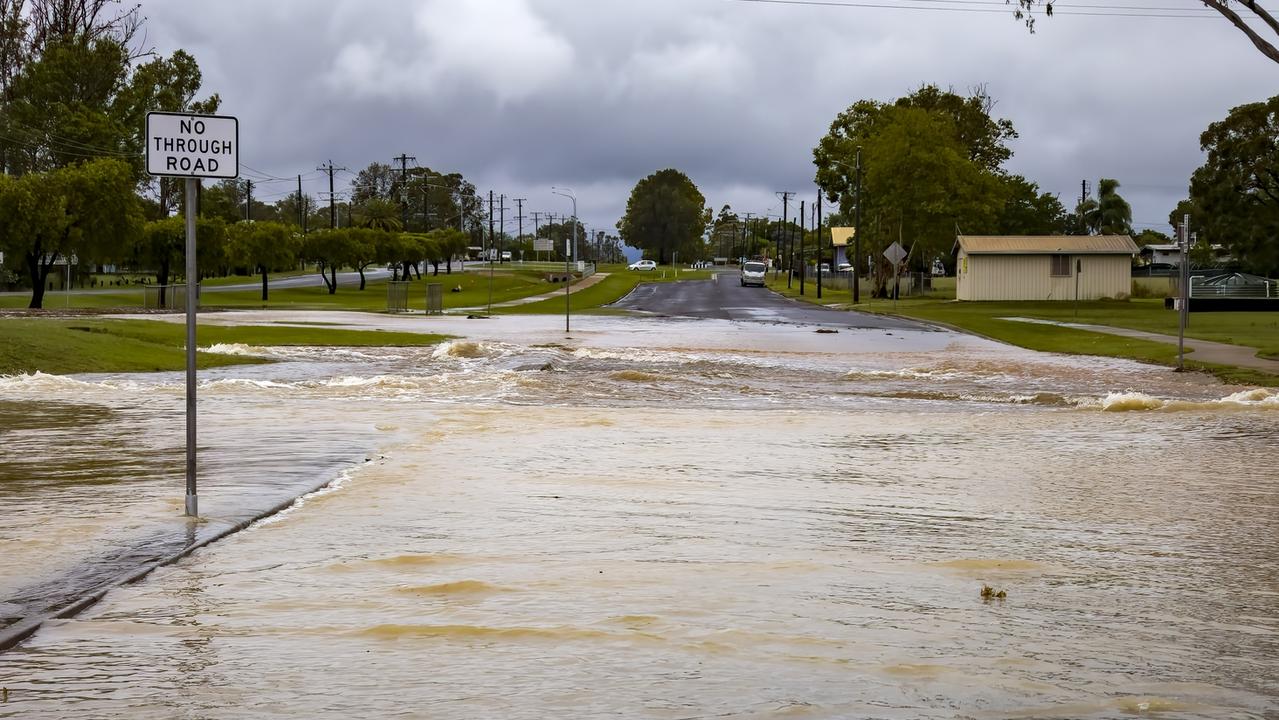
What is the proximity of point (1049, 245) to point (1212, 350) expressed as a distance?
47158mm

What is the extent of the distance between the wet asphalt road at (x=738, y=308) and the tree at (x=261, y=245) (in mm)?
19546

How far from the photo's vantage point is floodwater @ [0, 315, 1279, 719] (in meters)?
6.38

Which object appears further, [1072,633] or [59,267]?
[59,267]

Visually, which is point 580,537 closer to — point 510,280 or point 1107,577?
point 1107,577

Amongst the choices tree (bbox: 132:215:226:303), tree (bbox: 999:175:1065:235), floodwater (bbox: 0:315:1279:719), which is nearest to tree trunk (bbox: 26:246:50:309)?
tree (bbox: 132:215:226:303)

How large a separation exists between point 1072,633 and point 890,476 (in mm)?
6502

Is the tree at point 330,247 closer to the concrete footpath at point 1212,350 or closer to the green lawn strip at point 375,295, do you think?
the green lawn strip at point 375,295

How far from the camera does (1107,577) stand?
29.4ft

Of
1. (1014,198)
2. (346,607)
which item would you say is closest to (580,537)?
(346,607)

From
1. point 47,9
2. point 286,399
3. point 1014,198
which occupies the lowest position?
point 286,399

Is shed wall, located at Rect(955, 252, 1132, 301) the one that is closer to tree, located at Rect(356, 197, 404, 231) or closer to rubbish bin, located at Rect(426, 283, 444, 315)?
rubbish bin, located at Rect(426, 283, 444, 315)

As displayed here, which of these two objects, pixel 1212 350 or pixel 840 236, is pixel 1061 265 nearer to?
pixel 1212 350

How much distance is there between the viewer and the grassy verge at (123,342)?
2628 centimetres

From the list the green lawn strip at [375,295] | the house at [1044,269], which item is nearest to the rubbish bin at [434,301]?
the green lawn strip at [375,295]
